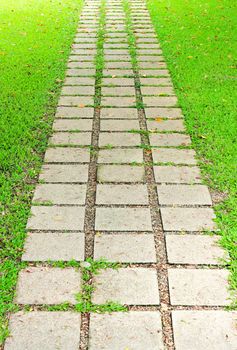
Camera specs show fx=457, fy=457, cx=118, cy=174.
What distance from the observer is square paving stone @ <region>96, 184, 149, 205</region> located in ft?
10.4

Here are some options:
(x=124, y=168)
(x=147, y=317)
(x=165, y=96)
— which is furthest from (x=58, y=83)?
(x=147, y=317)

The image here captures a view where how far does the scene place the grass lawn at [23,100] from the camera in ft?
9.19

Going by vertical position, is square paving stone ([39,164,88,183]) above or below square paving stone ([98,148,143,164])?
above

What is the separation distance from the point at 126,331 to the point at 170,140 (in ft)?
7.15

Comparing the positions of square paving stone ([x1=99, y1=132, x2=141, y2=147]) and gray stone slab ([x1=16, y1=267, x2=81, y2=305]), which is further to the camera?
square paving stone ([x1=99, y1=132, x2=141, y2=147])

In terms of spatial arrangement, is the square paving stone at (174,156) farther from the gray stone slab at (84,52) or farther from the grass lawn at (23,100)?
the gray stone slab at (84,52)

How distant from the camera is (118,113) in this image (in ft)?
15.0

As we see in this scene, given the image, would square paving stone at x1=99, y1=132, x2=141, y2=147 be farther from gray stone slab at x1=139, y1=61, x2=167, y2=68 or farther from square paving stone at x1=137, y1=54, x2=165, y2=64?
square paving stone at x1=137, y1=54, x2=165, y2=64

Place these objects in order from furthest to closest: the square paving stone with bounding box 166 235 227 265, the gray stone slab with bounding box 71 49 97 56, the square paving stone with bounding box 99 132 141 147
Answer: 1. the gray stone slab with bounding box 71 49 97 56
2. the square paving stone with bounding box 99 132 141 147
3. the square paving stone with bounding box 166 235 227 265

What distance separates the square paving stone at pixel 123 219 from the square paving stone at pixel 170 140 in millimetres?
1062

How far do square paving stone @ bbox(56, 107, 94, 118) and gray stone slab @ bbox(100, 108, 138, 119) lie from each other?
0.12 metres

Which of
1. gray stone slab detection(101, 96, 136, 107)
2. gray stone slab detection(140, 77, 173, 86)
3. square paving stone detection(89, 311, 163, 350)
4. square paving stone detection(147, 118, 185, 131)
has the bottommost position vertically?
gray stone slab detection(140, 77, 173, 86)

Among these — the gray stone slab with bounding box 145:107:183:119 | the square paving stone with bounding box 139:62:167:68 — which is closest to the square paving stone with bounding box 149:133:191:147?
the gray stone slab with bounding box 145:107:183:119

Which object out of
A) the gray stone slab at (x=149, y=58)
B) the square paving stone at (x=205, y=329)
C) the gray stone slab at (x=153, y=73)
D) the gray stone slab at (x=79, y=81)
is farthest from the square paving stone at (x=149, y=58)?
the square paving stone at (x=205, y=329)
